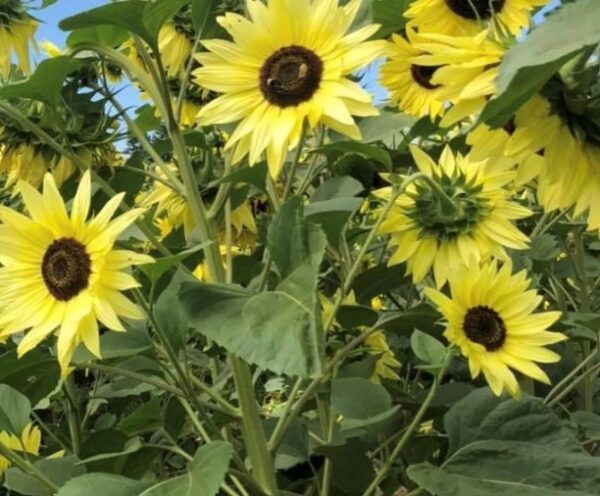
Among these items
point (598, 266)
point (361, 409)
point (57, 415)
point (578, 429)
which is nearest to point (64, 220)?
point (361, 409)

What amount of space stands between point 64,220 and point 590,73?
38 cm

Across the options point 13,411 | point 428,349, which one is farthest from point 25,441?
point 428,349

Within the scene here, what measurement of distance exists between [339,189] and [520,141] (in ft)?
1.26

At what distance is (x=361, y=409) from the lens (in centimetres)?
80

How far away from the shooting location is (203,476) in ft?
2.18

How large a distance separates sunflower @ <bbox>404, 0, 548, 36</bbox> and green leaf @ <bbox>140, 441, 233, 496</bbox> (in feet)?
1.21

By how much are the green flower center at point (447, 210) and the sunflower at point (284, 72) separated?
15cm

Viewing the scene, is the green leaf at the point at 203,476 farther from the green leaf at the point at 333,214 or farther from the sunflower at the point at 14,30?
the sunflower at the point at 14,30

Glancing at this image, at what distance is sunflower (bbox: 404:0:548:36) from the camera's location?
2.57 ft

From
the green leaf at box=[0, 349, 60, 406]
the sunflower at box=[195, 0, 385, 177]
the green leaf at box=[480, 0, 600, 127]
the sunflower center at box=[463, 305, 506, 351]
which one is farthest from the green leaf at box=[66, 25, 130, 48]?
the green leaf at box=[480, 0, 600, 127]

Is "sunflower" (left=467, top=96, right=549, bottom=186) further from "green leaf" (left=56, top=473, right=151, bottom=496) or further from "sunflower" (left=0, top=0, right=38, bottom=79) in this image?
"sunflower" (left=0, top=0, right=38, bottom=79)

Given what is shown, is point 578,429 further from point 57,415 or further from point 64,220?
point 57,415

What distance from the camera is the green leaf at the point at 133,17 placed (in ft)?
2.34

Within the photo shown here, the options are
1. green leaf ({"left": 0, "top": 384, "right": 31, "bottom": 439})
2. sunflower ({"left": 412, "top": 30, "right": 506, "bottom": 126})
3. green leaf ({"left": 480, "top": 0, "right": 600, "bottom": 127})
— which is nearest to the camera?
green leaf ({"left": 480, "top": 0, "right": 600, "bottom": 127})
